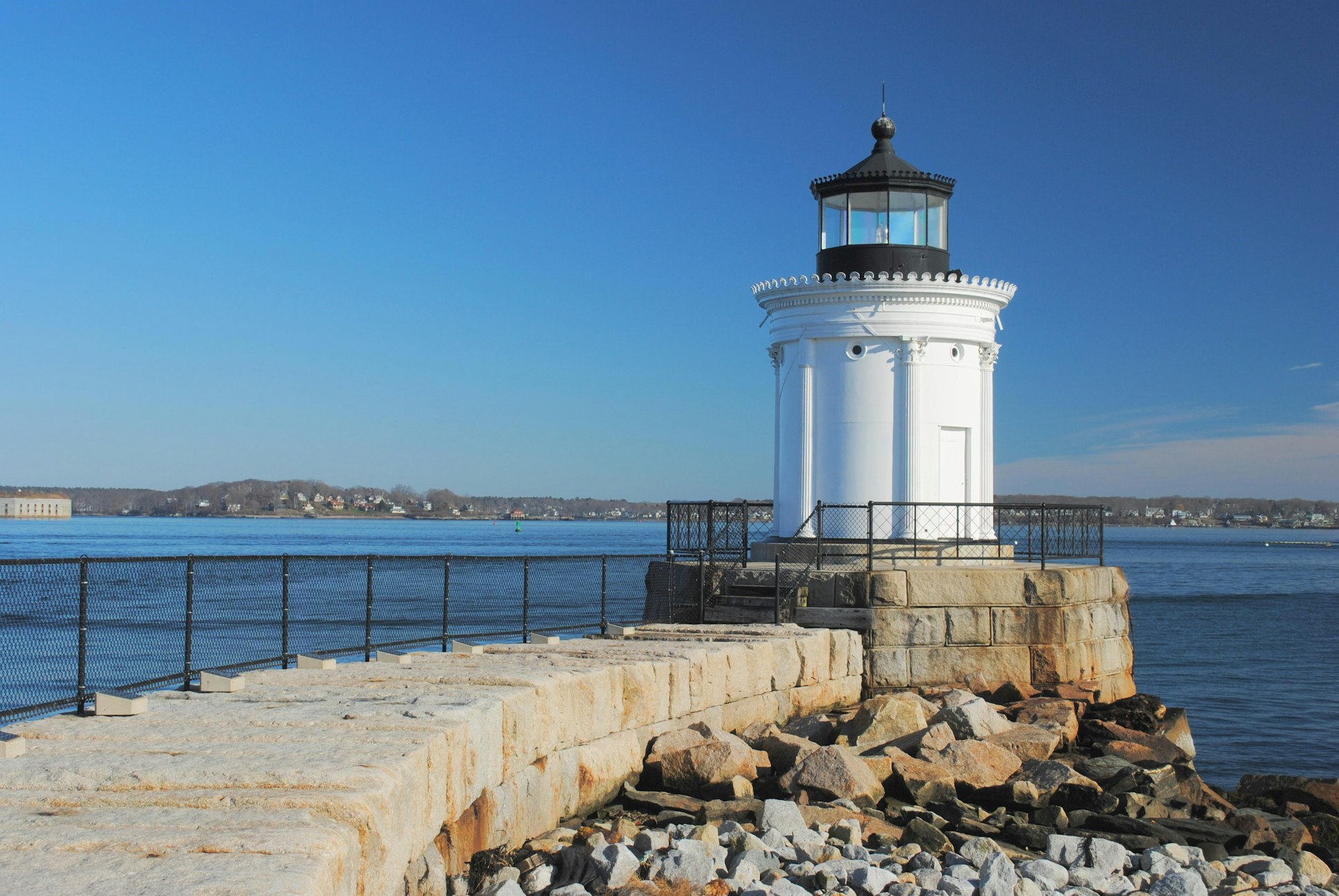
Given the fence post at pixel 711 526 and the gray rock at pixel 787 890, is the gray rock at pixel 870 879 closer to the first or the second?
the gray rock at pixel 787 890

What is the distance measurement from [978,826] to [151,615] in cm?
829

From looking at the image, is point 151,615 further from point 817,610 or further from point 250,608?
point 817,610

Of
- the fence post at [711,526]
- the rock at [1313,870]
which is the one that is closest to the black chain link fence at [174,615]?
the fence post at [711,526]

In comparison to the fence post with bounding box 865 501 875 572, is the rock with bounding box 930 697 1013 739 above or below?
below

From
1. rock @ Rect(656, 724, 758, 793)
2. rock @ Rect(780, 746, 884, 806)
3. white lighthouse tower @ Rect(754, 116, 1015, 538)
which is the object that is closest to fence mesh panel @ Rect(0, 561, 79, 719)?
rock @ Rect(656, 724, 758, 793)

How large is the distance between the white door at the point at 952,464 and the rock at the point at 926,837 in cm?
843

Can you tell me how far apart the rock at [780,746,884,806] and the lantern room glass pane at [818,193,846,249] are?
961cm

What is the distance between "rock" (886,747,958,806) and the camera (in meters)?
9.77

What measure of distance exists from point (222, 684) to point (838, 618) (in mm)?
7644

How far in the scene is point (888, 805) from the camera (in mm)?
9695

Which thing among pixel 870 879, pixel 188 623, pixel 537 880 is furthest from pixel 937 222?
pixel 537 880

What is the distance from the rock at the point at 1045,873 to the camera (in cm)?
787

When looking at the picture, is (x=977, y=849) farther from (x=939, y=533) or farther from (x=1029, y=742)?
(x=939, y=533)

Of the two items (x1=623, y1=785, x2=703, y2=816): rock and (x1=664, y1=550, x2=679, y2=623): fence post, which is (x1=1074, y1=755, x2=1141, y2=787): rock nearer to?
(x1=623, y1=785, x2=703, y2=816): rock
